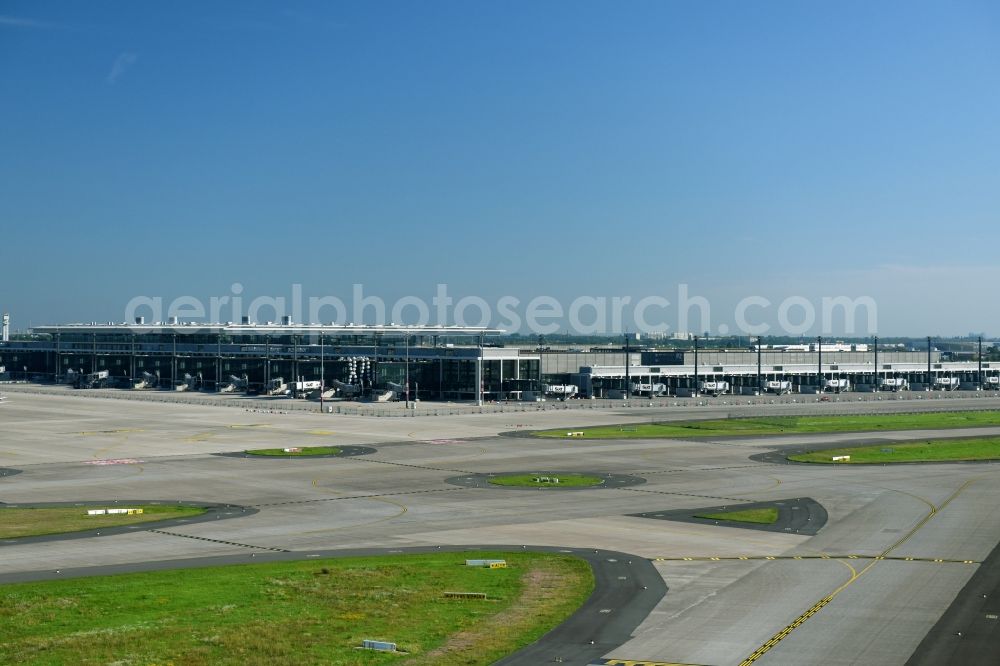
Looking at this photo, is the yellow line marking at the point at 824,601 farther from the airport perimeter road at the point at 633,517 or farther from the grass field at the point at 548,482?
the grass field at the point at 548,482

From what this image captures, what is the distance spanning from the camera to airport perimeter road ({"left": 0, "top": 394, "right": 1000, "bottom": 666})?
A: 4078 cm

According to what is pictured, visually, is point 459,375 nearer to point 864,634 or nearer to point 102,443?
point 102,443

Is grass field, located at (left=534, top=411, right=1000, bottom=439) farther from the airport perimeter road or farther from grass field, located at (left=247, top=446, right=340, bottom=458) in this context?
grass field, located at (left=247, top=446, right=340, bottom=458)

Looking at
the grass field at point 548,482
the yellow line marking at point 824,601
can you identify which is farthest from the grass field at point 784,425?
the yellow line marking at point 824,601

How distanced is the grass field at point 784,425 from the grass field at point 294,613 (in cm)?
7341

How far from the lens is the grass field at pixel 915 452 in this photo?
324ft

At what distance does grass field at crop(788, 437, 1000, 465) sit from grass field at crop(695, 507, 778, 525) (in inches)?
1231

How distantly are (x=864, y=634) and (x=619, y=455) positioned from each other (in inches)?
2479

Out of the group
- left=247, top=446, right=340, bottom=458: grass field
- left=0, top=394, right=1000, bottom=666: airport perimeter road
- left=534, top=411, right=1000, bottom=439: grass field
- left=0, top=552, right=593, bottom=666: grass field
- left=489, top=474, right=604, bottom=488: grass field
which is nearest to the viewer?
left=0, top=552, right=593, bottom=666: grass field

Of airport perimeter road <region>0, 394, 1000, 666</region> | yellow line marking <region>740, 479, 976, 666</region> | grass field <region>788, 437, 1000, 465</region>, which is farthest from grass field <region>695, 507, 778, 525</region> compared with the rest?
grass field <region>788, 437, 1000, 465</region>

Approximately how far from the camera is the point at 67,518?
63.8 m

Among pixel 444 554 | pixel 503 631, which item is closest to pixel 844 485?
pixel 444 554

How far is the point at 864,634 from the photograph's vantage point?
38.6 meters

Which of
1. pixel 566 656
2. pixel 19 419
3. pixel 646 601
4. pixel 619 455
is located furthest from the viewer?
pixel 19 419
